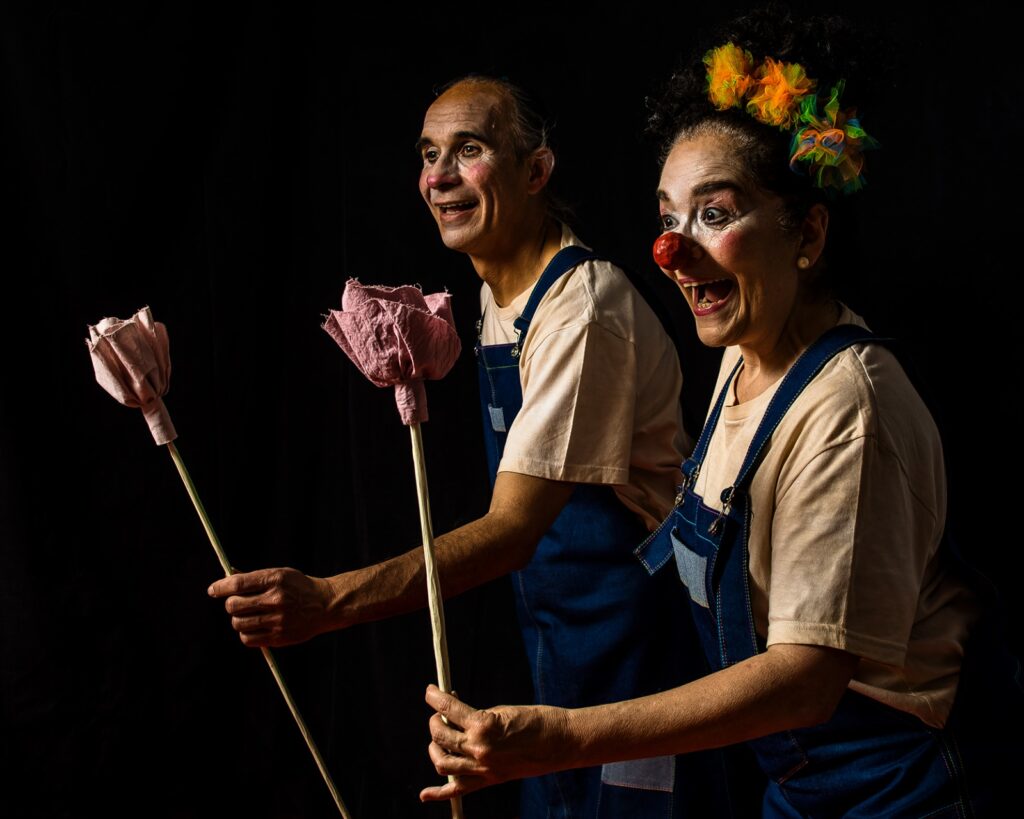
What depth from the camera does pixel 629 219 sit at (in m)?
2.47

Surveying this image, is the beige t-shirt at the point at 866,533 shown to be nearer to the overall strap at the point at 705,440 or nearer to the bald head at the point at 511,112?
the overall strap at the point at 705,440

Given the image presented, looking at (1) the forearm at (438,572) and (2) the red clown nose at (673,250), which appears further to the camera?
(1) the forearm at (438,572)

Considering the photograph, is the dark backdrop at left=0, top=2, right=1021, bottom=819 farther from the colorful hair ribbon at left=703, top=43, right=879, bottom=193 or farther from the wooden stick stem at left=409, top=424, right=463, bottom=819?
the wooden stick stem at left=409, top=424, right=463, bottom=819

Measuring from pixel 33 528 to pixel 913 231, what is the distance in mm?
1938

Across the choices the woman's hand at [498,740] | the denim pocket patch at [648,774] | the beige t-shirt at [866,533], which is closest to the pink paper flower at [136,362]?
the woman's hand at [498,740]

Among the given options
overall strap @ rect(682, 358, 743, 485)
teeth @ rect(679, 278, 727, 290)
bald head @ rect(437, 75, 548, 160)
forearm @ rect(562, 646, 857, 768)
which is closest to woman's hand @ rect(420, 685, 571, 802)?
forearm @ rect(562, 646, 857, 768)

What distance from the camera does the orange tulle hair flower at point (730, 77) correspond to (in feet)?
4.77

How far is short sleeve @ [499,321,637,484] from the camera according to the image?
1771mm

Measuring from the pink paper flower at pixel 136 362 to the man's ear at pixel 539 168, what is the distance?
0.82m

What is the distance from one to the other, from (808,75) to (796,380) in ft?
1.26

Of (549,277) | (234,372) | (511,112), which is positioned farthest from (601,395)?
(234,372)

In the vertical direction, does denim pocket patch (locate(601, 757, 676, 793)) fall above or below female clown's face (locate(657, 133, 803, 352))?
below

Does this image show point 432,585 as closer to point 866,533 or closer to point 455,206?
point 866,533

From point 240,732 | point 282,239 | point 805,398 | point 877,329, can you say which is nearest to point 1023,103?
point 877,329
